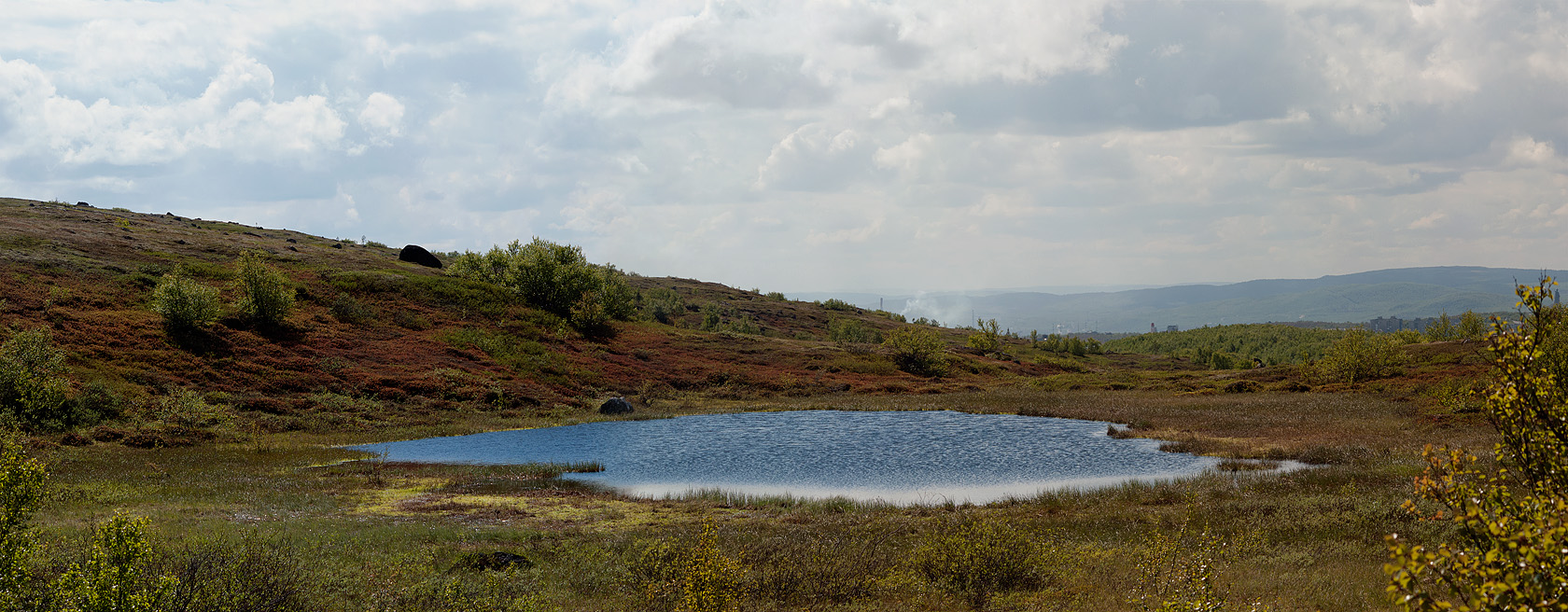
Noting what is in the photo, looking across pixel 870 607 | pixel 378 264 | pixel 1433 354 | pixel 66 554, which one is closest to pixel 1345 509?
pixel 870 607

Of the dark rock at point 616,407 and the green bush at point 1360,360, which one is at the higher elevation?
the green bush at point 1360,360

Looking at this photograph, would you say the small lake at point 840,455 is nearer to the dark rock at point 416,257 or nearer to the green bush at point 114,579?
the green bush at point 114,579

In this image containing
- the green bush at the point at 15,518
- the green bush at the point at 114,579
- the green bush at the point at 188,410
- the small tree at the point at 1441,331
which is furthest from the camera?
the small tree at the point at 1441,331

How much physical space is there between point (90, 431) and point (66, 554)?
29.2m

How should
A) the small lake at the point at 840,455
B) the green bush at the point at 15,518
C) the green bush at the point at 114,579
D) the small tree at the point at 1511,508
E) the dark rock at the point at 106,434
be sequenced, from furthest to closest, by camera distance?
1. the dark rock at the point at 106,434
2. the small lake at the point at 840,455
3. the green bush at the point at 15,518
4. the green bush at the point at 114,579
5. the small tree at the point at 1511,508

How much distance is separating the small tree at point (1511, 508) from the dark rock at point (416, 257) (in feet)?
360

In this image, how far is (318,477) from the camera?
29.0 m

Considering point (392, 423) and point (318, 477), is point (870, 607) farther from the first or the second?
point (392, 423)

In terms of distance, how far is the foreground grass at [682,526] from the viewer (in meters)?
13.2

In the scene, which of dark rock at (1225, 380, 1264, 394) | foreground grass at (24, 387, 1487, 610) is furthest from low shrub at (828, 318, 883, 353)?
foreground grass at (24, 387, 1487, 610)

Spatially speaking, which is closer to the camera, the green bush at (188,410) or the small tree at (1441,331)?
the green bush at (188,410)

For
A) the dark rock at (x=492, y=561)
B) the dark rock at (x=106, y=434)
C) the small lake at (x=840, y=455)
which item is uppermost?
the dark rock at (x=492, y=561)

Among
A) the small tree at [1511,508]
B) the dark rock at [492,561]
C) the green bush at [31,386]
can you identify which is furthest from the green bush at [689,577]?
the green bush at [31,386]

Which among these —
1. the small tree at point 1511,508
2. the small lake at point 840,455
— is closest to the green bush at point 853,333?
the small lake at point 840,455
